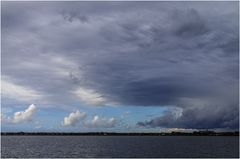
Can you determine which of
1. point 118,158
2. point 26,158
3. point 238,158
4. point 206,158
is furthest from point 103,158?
point 238,158

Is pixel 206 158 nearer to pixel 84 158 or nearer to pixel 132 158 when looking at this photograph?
pixel 132 158

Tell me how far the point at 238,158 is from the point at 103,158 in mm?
41689

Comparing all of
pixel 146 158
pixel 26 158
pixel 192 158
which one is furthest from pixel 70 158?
pixel 192 158

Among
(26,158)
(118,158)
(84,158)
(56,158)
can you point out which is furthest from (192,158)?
(26,158)

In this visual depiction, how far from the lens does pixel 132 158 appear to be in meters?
107

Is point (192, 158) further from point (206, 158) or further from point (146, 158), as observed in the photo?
point (146, 158)

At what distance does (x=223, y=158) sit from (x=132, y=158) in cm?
2814

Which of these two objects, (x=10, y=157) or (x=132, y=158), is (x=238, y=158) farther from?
(x=10, y=157)

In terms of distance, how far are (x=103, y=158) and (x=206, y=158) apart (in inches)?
1252

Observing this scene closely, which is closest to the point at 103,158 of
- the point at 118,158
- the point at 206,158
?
the point at 118,158

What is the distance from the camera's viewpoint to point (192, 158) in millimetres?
106438

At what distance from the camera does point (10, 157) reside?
110m

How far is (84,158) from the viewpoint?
10619cm

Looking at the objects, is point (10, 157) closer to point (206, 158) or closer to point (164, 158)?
point (164, 158)
